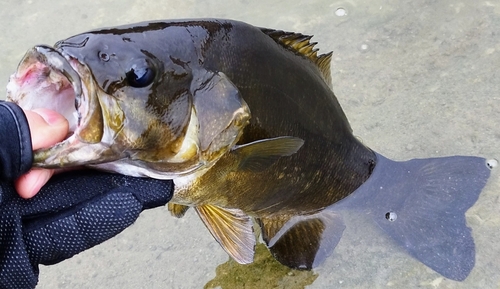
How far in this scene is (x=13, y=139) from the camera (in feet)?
3.23

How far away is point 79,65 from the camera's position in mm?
1007

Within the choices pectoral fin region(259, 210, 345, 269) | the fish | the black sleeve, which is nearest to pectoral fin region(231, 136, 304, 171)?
the fish

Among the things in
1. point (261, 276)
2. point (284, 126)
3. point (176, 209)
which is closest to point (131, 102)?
point (284, 126)

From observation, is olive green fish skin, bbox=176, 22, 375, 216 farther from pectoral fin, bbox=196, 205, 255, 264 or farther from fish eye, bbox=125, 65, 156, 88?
fish eye, bbox=125, 65, 156, 88

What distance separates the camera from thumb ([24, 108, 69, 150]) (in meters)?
1.00

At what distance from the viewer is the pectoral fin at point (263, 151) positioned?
1245 millimetres

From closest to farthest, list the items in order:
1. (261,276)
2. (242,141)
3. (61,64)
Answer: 1. (61,64)
2. (242,141)
3. (261,276)

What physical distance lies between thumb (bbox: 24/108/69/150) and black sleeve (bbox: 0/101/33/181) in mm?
13

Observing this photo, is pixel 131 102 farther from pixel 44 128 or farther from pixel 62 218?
pixel 62 218

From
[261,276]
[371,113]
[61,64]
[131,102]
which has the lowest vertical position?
[261,276]

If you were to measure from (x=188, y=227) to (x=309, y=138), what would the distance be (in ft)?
2.27

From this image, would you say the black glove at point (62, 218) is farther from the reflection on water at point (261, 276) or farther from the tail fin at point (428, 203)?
the tail fin at point (428, 203)

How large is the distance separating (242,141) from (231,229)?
395mm

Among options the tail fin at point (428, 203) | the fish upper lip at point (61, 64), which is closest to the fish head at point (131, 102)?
the fish upper lip at point (61, 64)
